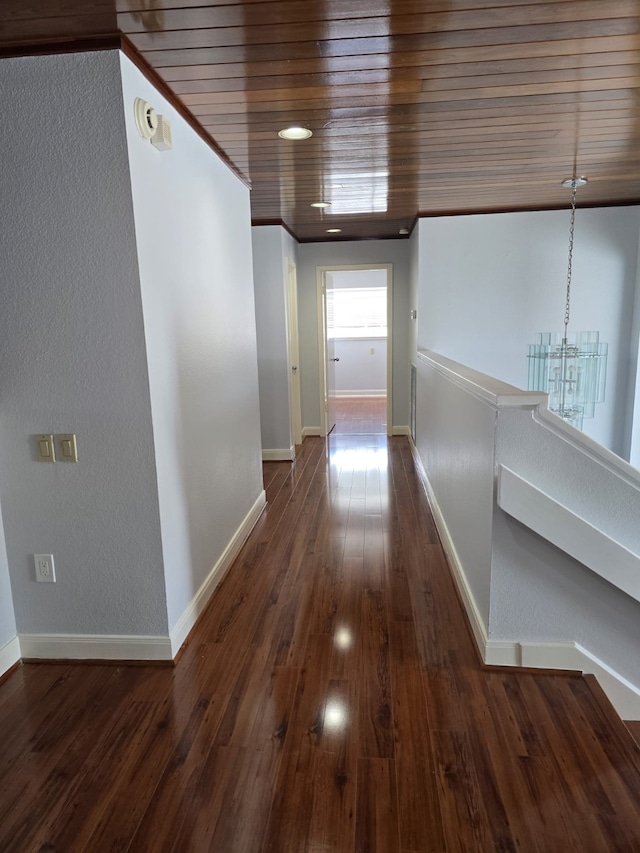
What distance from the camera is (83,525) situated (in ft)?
7.06

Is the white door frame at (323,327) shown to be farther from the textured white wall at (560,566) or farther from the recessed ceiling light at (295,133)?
the textured white wall at (560,566)

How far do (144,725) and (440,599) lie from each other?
1.47 metres

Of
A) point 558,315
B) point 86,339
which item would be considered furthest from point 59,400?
point 558,315

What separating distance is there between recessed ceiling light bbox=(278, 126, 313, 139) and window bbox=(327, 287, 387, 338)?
649cm

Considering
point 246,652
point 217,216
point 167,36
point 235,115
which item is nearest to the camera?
point 167,36

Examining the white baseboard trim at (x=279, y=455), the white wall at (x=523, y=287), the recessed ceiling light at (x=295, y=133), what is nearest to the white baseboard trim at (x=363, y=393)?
the white baseboard trim at (x=279, y=455)

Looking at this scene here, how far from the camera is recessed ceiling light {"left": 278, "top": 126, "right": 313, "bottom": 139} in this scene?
2.64 meters

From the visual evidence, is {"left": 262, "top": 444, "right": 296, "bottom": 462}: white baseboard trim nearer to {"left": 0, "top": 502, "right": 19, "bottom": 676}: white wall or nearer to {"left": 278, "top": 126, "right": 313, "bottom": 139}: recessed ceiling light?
{"left": 278, "top": 126, "right": 313, "bottom": 139}: recessed ceiling light

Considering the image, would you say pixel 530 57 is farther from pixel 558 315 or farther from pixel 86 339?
pixel 558 315

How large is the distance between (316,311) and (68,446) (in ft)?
14.7

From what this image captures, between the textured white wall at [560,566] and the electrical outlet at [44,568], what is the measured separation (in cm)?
178

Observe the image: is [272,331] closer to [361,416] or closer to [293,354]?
[293,354]

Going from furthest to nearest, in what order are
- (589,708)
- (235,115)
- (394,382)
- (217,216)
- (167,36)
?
(394,382)
(217,216)
(235,115)
(589,708)
(167,36)

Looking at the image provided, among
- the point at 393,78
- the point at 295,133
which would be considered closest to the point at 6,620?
the point at 295,133
